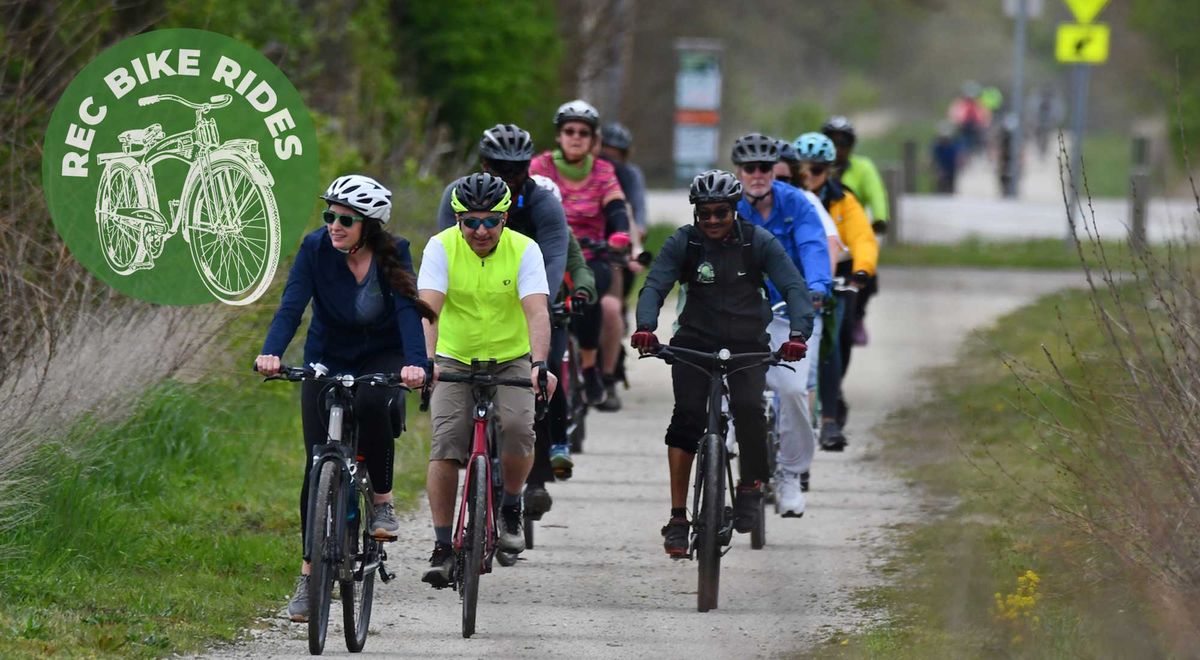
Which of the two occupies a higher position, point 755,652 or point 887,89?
point 887,89

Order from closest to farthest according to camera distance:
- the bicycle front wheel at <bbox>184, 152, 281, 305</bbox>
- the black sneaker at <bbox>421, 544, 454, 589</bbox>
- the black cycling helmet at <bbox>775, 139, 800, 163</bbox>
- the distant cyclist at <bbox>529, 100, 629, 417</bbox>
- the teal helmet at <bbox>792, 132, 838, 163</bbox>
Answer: the black sneaker at <bbox>421, 544, 454, 589</bbox>
the bicycle front wheel at <bbox>184, 152, 281, 305</bbox>
the black cycling helmet at <bbox>775, 139, 800, 163</bbox>
the teal helmet at <bbox>792, 132, 838, 163</bbox>
the distant cyclist at <bbox>529, 100, 629, 417</bbox>

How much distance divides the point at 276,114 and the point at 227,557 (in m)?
2.07

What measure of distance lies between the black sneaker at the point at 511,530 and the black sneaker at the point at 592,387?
172 inches

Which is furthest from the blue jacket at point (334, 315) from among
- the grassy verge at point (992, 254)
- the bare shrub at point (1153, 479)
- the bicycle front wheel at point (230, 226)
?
the grassy verge at point (992, 254)

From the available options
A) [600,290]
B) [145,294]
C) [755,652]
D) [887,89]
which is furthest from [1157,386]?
[887,89]

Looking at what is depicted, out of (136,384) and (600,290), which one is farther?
(600,290)

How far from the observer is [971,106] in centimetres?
4519

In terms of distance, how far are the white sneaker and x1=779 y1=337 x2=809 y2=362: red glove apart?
1.54 metres

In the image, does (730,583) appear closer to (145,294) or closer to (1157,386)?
(1157,386)

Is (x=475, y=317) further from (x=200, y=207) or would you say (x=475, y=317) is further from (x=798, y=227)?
(x=798, y=227)

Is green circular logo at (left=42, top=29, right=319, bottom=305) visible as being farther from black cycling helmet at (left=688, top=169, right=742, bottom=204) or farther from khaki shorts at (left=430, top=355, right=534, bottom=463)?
black cycling helmet at (left=688, top=169, right=742, bottom=204)

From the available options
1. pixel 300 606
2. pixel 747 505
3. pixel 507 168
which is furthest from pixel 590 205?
pixel 300 606

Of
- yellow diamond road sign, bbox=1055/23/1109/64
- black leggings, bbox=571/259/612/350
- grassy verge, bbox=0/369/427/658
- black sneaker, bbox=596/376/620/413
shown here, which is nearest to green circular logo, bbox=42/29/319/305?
grassy verge, bbox=0/369/427/658

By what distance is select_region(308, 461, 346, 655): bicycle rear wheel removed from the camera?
7.22 m
